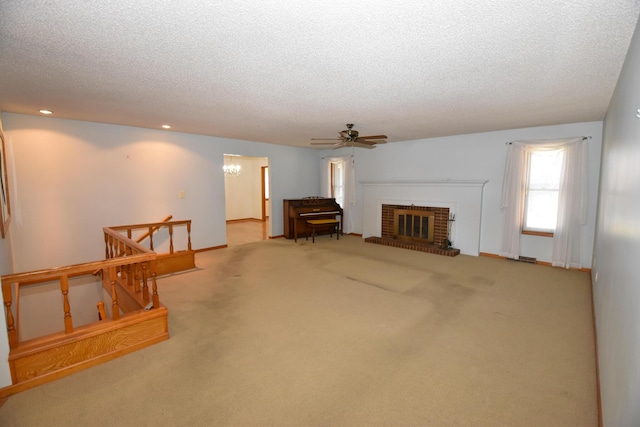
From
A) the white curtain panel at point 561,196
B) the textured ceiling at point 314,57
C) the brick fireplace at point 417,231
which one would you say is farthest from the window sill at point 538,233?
the textured ceiling at point 314,57

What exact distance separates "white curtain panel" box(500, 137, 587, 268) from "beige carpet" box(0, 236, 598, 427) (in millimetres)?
824

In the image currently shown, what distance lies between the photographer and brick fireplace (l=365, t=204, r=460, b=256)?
602 centimetres

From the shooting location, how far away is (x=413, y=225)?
6.52 m

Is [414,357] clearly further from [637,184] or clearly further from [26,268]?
[26,268]

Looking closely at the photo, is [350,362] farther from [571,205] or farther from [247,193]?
[247,193]

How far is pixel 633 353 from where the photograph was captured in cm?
118

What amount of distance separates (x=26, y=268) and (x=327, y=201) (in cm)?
586

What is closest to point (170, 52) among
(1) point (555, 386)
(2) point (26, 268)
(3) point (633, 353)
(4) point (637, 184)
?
(4) point (637, 184)

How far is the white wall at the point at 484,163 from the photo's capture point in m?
4.57

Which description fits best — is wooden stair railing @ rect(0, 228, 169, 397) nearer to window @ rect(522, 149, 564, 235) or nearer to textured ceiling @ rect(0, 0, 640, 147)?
textured ceiling @ rect(0, 0, 640, 147)

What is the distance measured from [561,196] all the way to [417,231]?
2569mm

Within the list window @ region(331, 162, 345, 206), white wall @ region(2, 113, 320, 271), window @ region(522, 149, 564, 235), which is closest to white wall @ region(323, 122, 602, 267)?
window @ region(522, 149, 564, 235)

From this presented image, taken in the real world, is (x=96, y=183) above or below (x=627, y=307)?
above

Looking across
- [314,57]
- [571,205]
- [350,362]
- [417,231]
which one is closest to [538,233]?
[571,205]
